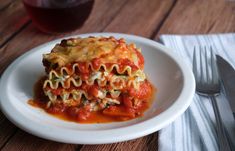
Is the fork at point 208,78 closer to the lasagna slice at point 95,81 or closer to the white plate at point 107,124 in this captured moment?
the white plate at point 107,124

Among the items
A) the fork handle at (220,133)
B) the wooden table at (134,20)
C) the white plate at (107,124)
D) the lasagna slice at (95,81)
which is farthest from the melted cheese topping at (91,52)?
the wooden table at (134,20)

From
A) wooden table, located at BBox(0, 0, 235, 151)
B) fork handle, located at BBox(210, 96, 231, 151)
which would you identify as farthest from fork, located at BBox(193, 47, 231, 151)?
wooden table, located at BBox(0, 0, 235, 151)

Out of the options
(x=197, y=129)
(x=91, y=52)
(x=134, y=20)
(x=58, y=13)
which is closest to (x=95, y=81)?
(x=91, y=52)

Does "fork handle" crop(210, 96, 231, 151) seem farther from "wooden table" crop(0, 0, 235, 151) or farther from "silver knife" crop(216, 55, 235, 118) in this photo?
"wooden table" crop(0, 0, 235, 151)

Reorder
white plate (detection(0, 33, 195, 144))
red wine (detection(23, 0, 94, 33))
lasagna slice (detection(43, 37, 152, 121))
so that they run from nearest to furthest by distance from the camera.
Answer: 1. white plate (detection(0, 33, 195, 144))
2. lasagna slice (detection(43, 37, 152, 121))
3. red wine (detection(23, 0, 94, 33))

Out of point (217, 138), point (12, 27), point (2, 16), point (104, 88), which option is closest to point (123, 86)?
point (104, 88)

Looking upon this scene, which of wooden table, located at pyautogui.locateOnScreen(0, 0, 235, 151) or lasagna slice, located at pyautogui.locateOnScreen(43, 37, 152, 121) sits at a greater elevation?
lasagna slice, located at pyautogui.locateOnScreen(43, 37, 152, 121)

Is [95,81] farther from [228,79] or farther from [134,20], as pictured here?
[134,20]
